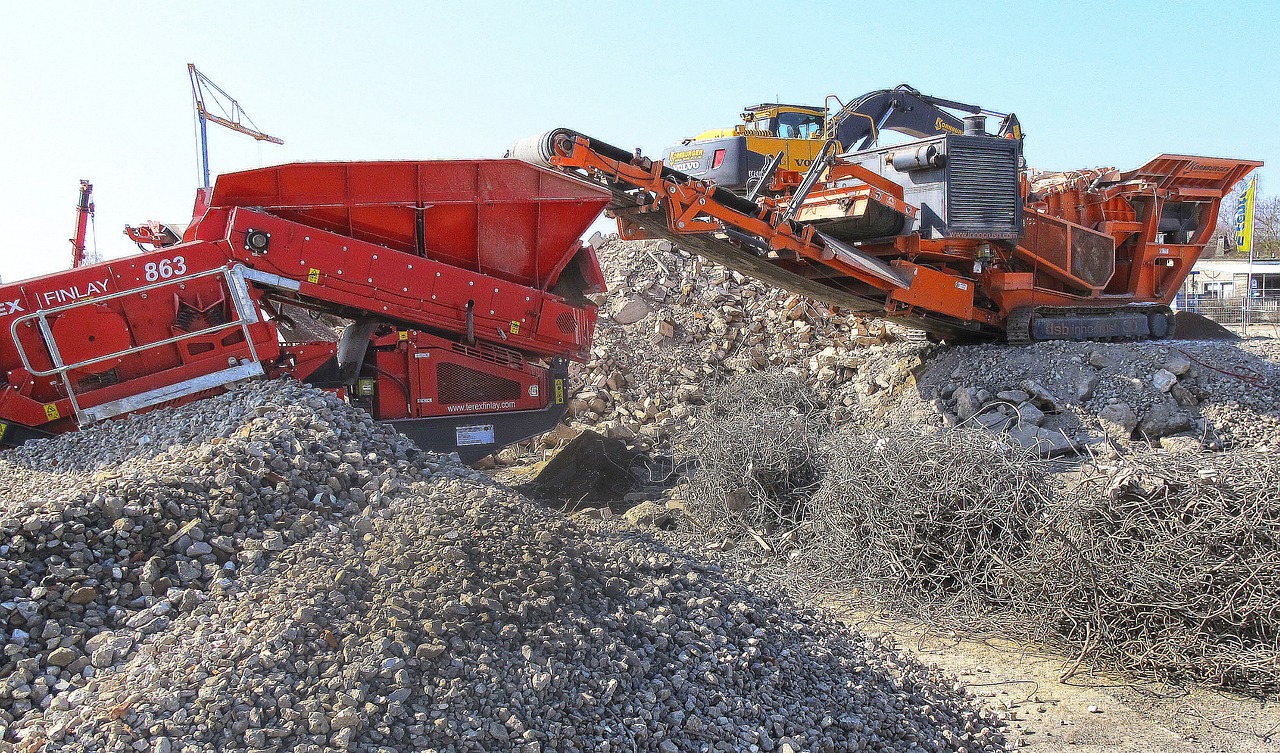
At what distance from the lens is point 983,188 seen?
823 cm

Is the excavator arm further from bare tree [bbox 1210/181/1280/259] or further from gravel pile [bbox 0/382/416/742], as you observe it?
bare tree [bbox 1210/181/1280/259]

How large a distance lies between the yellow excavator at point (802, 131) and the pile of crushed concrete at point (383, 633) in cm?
728

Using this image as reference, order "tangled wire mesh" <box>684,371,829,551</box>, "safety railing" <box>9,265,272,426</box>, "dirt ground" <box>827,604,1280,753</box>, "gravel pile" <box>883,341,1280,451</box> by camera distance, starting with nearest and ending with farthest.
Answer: "dirt ground" <box>827,604,1280,753</box>
"safety railing" <box>9,265,272,426</box>
"tangled wire mesh" <box>684,371,829,551</box>
"gravel pile" <box>883,341,1280,451</box>

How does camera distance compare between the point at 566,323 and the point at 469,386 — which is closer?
the point at 469,386

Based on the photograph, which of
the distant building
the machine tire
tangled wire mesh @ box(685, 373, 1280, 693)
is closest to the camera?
tangled wire mesh @ box(685, 373, 1280, 693)

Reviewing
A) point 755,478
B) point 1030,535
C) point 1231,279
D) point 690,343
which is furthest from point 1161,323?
point 1231,279

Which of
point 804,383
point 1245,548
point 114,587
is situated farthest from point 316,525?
point 804,383

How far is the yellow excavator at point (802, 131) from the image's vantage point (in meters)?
10.9

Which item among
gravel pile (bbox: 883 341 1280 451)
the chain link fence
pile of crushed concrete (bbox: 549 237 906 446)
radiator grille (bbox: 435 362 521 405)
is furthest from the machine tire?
the chain link fence

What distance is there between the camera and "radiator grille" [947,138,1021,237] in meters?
8.16

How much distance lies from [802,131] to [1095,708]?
1030 cm

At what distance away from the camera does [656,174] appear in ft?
23.5

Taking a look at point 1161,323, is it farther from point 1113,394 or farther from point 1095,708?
point 1095,708

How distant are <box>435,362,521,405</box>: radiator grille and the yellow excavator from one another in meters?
4.77
